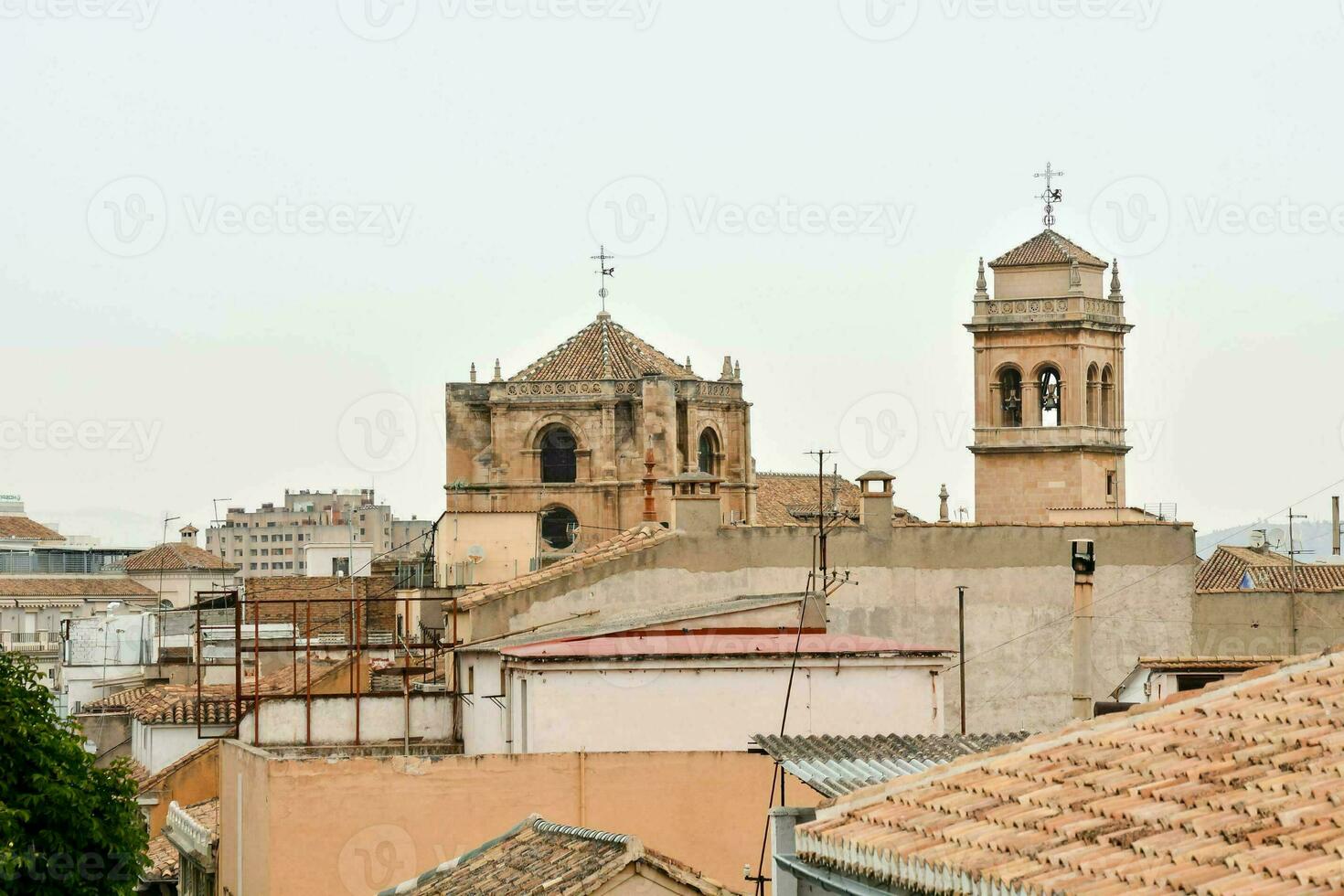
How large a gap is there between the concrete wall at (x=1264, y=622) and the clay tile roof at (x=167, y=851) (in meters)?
11.7

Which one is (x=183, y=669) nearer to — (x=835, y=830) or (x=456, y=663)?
(x=456, y=663)

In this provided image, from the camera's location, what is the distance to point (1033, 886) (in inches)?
372

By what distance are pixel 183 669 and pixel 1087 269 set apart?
124ft

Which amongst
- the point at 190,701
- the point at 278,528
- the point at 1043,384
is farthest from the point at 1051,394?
the point at 278,528

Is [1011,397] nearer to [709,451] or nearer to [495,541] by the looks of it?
[709,451]

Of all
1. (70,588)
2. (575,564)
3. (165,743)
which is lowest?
(165,743)

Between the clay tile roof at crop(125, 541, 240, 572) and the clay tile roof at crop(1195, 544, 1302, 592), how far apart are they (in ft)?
148

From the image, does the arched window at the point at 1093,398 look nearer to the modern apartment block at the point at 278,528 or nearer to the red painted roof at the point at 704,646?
the red painted roof at the point at 704,646

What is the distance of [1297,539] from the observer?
7256 centimetres

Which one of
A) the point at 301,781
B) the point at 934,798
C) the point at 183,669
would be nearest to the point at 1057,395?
the point at 183,669

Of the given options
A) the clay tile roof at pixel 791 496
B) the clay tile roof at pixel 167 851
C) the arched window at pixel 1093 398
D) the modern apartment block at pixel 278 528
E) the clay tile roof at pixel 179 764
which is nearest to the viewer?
the clay tile roof at pixel 167 851

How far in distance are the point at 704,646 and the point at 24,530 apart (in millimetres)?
99879

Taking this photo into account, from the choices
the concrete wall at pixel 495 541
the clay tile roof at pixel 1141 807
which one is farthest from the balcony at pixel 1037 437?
the clay tile roof at pixel 1141 807

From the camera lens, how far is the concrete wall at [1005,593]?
3067cm
